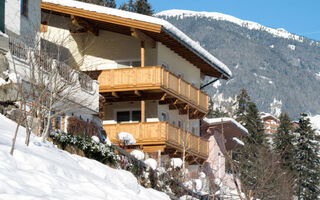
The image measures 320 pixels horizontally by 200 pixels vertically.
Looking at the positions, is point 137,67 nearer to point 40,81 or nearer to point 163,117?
point 163,117

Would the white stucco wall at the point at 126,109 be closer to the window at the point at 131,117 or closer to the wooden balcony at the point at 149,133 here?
the window at the point at 131,117

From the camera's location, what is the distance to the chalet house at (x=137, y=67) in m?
33.0

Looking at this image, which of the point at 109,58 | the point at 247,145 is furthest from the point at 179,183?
the point at 247,145

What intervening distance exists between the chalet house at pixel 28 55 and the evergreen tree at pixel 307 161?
30.9 metres

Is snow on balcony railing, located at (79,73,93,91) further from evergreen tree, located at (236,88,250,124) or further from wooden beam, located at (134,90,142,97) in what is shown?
evergreen tree, located at (236,88,250,124)

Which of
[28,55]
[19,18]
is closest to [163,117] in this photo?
[19,18]

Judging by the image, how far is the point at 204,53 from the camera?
3781 cm

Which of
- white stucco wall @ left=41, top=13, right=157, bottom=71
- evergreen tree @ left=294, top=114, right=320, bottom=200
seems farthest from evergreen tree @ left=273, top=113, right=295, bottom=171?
white stucco wall @ left=41, top=13, right=157, bottom=71

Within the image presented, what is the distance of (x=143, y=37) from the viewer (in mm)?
33562

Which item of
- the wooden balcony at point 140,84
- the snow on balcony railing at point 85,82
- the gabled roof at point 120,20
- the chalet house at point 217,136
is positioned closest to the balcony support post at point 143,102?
the wooden balcony at point 140,84

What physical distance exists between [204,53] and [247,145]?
23627 millimetres

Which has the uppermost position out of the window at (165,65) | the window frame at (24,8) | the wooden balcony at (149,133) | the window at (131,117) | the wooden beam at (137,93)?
the window at (165,65)

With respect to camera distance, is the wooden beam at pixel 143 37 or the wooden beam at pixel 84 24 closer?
the wooden beam at pixel 143 37

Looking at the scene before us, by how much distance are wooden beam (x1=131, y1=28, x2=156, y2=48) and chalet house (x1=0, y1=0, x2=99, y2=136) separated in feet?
15.0
